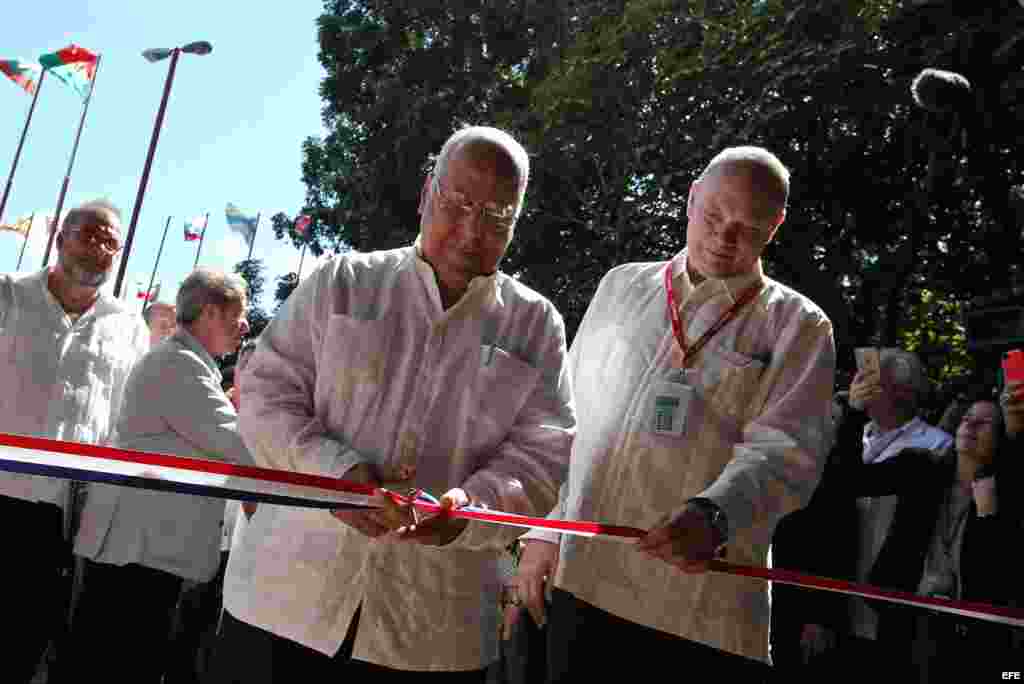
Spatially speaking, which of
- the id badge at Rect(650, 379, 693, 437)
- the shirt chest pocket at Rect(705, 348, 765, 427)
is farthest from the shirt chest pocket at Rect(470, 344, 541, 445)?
the shirt chest pocket at Rect(705, 348, 765, 427)

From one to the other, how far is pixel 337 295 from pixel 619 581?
1.09m

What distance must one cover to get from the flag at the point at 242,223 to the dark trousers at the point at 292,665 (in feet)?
112

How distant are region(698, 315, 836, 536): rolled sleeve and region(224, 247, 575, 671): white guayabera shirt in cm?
49

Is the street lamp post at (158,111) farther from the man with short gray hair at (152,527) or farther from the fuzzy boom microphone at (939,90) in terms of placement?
the man with short gray hair at (152,527)

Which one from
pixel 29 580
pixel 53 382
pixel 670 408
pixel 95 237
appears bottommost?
pixel 29 580

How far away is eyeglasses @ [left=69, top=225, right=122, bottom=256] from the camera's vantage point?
14.2 feet

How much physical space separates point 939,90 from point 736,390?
5.97 meters

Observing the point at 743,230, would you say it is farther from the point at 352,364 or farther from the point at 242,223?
the point at 242,223

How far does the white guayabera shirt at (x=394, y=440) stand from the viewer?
2289mm

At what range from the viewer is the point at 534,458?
8.03 ft

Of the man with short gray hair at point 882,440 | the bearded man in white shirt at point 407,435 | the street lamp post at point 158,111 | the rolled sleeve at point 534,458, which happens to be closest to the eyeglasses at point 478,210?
the bearded man in white shirt at point 407,435

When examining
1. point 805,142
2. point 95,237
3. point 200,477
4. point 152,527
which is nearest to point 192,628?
point 152,527

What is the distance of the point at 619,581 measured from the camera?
2.89 meters

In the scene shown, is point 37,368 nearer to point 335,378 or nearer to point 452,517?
point 335,378
